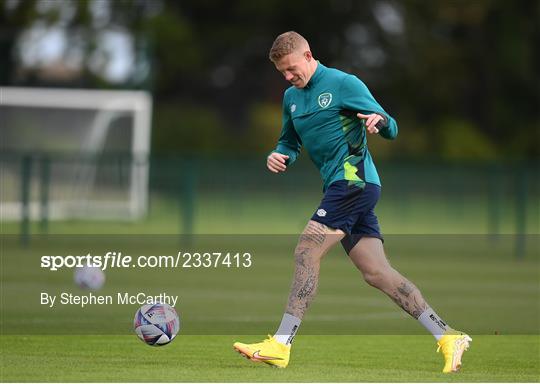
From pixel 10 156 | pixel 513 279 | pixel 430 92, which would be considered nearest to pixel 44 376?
pixel 513 279

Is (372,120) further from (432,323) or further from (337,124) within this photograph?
(432,323)

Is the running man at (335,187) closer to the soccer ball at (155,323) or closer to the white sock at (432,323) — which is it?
the white sock at (432,323)

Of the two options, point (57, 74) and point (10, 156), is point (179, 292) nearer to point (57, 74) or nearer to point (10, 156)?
point (10, 156)

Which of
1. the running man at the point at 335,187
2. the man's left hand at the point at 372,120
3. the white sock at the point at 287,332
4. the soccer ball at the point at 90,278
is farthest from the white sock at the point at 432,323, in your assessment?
the soccer ball at the point at 90,278

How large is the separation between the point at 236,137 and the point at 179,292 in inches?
1311

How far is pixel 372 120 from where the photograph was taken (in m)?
8.67

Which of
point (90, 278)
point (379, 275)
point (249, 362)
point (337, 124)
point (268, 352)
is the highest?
point (337, 124)

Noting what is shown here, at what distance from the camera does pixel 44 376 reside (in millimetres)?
8469

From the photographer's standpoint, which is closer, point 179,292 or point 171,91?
point 179,292

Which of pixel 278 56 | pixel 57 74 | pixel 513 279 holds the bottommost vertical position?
pixel 57 74

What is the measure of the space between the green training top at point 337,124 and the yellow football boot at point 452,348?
1216 millimetres

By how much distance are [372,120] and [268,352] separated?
68.4 inches

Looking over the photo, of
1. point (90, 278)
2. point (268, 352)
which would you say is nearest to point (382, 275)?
point (268, 352)

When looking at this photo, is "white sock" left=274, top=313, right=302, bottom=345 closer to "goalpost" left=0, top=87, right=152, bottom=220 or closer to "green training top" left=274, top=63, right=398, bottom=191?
"green training top" left=274, top=63, right=398, bottom=191
